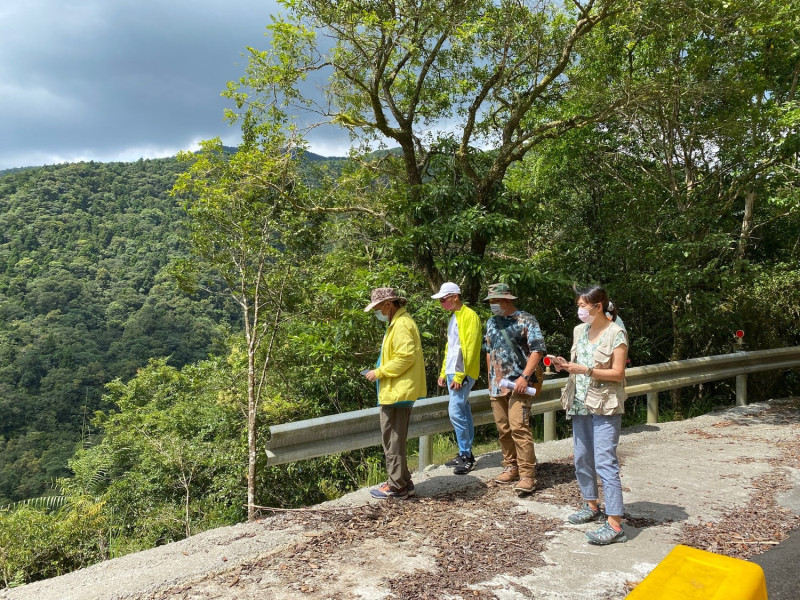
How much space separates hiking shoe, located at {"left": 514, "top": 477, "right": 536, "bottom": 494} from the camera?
16.4ft

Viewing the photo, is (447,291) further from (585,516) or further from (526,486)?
(585,516)

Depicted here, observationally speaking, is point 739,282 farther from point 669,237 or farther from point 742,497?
point 742,497

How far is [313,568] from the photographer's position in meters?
3.61

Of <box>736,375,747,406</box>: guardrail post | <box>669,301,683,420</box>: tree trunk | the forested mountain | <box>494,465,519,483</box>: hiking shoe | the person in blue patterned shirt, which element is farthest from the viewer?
the forested mountain

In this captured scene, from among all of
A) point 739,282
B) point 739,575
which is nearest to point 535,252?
point 739,282

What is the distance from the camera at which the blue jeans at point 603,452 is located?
412 cm

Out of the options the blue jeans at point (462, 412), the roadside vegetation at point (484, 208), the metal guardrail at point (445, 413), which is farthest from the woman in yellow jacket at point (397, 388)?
the roadside vegetation at point (484, 208)

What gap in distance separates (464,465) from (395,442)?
112cm

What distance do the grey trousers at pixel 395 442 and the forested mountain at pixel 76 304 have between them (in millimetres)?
32288

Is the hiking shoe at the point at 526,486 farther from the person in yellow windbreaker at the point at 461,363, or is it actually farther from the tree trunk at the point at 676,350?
the tree trunk at the point at 676,350

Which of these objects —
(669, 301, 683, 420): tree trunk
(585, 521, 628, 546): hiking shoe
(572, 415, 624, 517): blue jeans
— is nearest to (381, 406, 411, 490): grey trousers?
(572, 415, 624, 517): blue jeans

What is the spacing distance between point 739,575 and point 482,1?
34.6 feet

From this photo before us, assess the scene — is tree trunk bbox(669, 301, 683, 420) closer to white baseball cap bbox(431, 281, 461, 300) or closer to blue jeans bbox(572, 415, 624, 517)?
white baseball cap bbox(431, 281, 461, 300)

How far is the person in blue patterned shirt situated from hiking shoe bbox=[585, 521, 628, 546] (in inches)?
38.2
